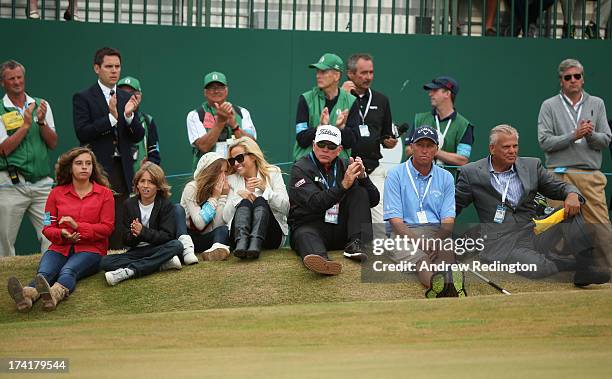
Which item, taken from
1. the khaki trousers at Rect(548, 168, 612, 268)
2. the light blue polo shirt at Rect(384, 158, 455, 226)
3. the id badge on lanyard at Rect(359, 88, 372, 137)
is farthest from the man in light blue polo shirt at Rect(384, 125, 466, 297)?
the khaki trousers at Rect(548, 168, 612, 268)

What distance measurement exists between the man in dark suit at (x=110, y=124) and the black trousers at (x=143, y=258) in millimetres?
1079

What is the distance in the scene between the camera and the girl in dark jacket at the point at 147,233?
10.2m

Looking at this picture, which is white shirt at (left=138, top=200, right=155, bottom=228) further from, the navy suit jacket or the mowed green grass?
the navy suit jacket

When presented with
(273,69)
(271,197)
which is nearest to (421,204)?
(271,197)

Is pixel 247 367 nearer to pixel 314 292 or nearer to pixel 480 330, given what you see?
pixel 480 330

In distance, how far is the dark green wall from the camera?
522 inches

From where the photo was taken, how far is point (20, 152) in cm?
1157

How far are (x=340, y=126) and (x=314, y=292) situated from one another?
6.24ft

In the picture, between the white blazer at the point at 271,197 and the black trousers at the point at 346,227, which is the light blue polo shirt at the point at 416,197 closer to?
the black trousers at the point at 346,227

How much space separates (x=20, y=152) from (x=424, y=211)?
413cm

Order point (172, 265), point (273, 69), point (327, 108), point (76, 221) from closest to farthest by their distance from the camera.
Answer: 1. point (76, 221)
2. point (172, 265)
3. point (327, 108)
4. point (273, 69)

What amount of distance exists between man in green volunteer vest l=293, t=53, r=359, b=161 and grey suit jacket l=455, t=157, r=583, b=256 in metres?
1.28

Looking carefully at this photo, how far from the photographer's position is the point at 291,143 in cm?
1359

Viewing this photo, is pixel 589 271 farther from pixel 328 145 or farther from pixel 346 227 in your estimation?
pixel 328 145
